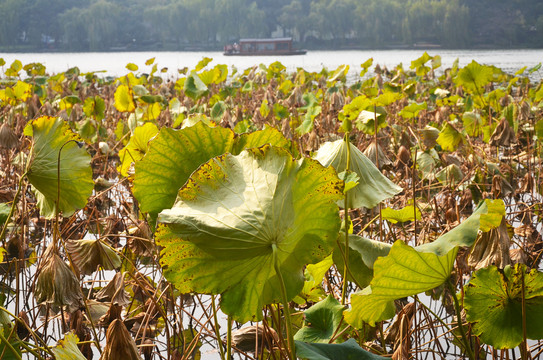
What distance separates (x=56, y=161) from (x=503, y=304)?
60cm

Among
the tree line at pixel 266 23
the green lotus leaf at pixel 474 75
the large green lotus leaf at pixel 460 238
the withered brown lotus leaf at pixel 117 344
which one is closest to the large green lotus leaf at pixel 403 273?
the large green lotus leaf at pixel 460 238

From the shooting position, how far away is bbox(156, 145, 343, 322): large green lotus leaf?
0.48 meters

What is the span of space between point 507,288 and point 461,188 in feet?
4.52

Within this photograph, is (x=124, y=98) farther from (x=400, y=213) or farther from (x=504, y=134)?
(x=400, y=213)

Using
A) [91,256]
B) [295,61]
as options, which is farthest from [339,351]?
[295,61]

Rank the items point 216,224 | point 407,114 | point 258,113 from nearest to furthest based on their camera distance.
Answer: point 216,224
point 407,114
point 258,113

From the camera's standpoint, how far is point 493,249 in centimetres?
89

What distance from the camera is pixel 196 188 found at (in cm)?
50

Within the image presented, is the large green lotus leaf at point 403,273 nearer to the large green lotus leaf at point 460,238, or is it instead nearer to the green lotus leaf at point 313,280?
the large green lotus leaf at point 460,238

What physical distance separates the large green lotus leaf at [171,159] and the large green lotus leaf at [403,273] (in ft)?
0.65

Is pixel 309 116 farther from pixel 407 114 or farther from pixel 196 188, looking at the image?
pixel 196 188

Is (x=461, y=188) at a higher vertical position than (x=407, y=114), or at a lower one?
lower

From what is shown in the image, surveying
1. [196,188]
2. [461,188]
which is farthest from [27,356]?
[461,188]

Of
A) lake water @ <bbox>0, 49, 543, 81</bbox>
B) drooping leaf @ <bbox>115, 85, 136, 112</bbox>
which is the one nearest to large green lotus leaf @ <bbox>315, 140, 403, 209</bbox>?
drooping leaf @ <bbox>115, 85, 136, 112</bbox>
